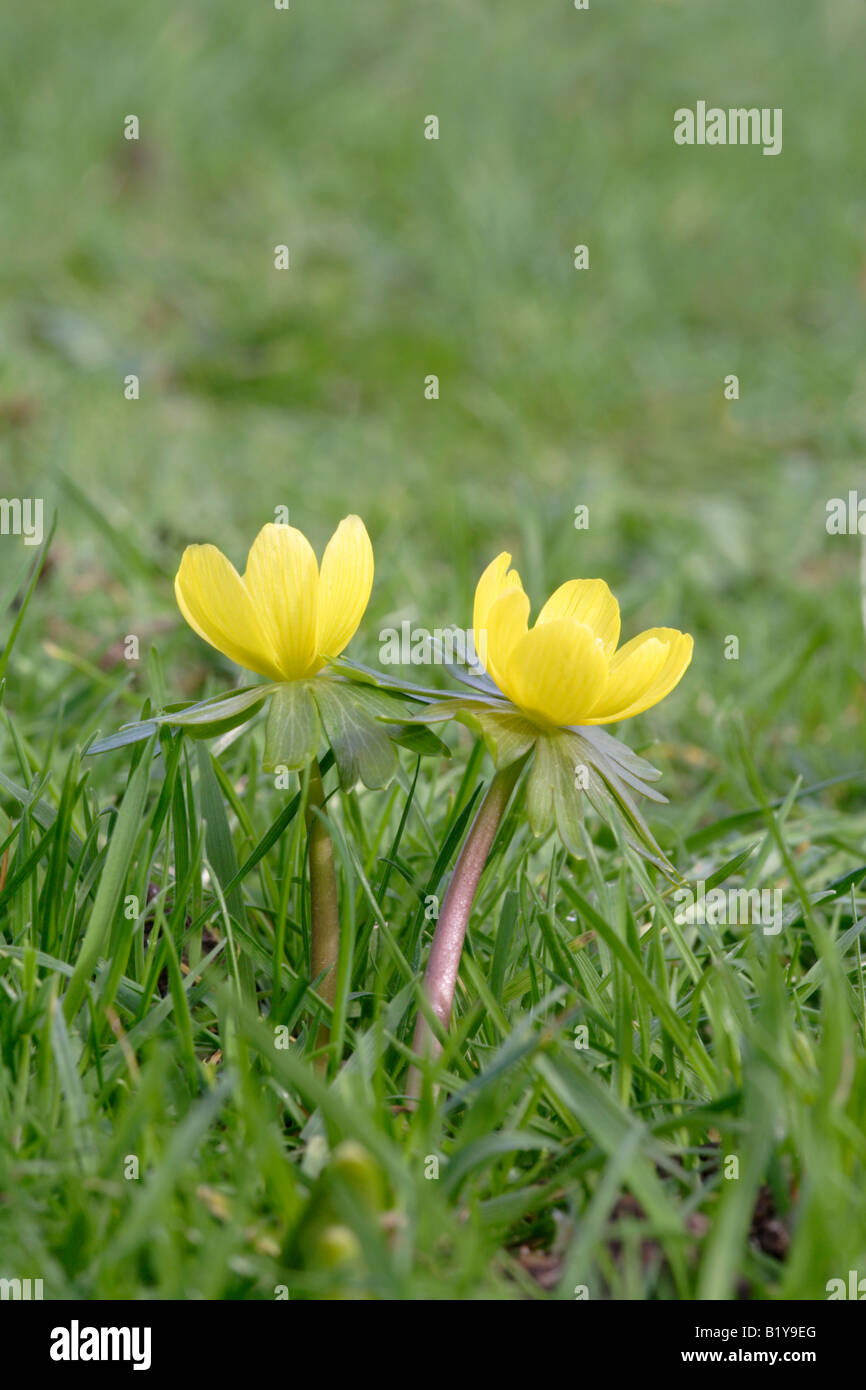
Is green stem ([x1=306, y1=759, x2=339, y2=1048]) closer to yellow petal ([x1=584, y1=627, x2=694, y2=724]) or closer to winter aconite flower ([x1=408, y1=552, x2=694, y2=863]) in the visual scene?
winter aconite flower ([x1=408, y1=552, x2=694, y2=863])

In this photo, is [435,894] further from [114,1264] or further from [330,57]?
[330,57]

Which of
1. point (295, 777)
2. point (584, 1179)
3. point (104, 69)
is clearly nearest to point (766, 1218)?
point (584, 1179)

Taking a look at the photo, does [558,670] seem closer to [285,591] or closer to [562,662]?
[562,662]

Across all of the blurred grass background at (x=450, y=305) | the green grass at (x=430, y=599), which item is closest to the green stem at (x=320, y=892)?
the green grass at (x=430, y=599)

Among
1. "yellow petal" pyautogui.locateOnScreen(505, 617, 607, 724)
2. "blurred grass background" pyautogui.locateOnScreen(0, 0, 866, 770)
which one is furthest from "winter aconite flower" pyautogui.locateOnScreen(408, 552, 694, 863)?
"blurred grass background" pyautogui.locateOnScreen(0, 0, 866, 770)

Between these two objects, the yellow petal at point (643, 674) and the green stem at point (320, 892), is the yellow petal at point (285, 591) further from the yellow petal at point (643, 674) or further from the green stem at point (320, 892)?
the yellow petal at point (643, 674)

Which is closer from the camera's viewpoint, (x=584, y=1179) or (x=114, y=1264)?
(x=114, y=1264)

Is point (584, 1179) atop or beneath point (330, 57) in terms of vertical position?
beneath
